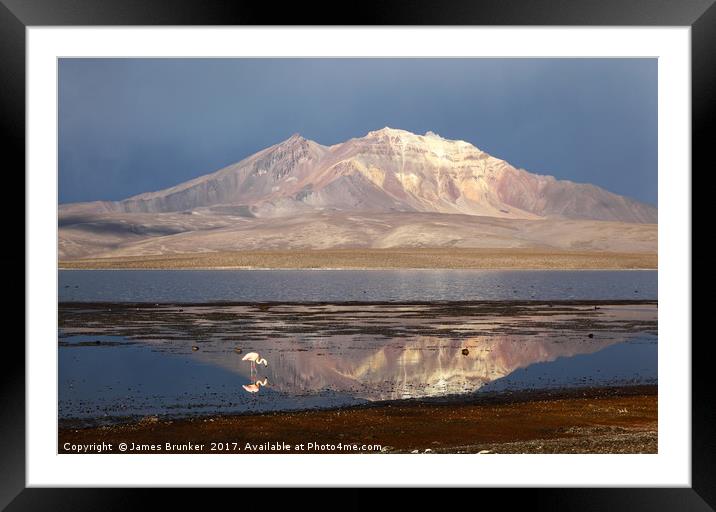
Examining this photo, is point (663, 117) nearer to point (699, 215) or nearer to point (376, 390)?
point (699, 215)

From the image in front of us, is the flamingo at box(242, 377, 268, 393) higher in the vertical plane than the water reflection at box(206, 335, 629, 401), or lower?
higher

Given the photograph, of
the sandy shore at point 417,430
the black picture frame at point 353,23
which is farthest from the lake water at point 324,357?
the black picture frame at point 353,23

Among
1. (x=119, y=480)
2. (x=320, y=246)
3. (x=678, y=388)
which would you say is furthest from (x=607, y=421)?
(x=320, y=246)

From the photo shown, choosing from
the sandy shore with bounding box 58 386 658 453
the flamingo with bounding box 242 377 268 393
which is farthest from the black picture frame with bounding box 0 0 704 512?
the flamingo with bounding box 242 377 268 393

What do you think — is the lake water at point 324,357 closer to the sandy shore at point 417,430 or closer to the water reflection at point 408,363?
the water reflection at point 408,363

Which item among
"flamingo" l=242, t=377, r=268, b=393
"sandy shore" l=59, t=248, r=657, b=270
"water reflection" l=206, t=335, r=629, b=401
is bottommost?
"water reflection" l=206, t=335, r=629, b=401

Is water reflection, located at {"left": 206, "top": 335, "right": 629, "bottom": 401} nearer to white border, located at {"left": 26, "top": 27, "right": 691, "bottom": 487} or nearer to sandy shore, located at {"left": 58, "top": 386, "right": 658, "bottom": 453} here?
sandy shore, located at {"left": 58, "top": 386, "right": 658, "bottom": 453}
